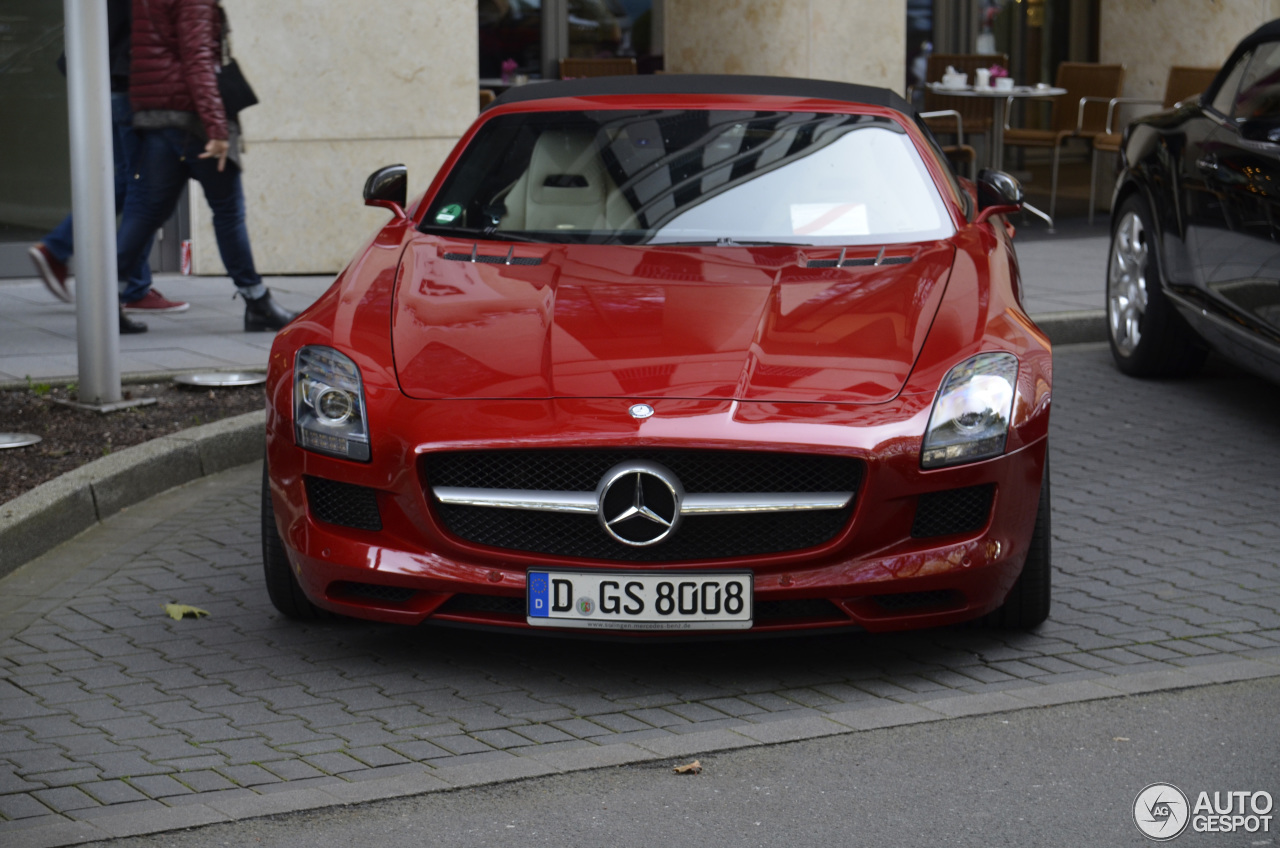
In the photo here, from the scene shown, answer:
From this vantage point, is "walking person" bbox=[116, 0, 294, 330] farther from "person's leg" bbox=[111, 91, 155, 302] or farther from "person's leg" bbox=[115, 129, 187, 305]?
"person's leg" bbox=[111, 91, 155, 302]

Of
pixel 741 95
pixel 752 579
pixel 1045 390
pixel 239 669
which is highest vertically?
pixel 741 95

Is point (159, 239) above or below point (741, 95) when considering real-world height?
below

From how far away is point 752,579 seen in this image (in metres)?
4.20

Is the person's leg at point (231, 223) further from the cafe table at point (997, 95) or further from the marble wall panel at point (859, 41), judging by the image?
the cafe table at point (997, 95)

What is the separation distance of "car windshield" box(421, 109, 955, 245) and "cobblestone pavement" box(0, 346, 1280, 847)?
1247 mm

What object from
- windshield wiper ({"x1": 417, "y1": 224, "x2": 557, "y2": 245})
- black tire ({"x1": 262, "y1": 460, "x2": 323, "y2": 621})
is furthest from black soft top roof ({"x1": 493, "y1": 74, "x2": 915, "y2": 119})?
black tire ({"x1": 262, "y1": 460, "x2": 323, "y2": 621})

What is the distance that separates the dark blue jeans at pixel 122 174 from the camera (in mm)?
8375

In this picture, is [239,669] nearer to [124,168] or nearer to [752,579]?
[752,579]

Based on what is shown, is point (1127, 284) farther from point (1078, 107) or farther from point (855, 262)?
point (1078, 107)

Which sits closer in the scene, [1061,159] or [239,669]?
[239,669]

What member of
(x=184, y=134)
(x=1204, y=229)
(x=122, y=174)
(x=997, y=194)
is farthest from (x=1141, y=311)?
(x=122, y=174)

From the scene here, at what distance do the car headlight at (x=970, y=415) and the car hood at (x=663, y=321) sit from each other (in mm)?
131

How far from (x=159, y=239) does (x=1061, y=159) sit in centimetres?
959

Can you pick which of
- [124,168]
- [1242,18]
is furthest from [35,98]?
[1242,18]
